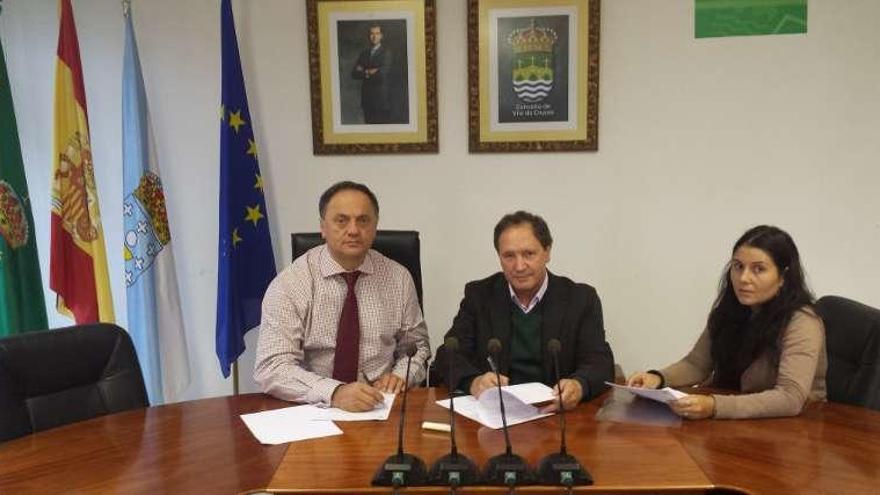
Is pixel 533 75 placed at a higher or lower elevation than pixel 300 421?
higher

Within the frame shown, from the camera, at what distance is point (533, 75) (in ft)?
8.62

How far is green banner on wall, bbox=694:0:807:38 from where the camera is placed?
101 inches

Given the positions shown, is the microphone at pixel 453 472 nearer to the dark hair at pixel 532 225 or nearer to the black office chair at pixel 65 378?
the dark hair at pixel 532 225

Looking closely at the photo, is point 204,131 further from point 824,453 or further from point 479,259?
point 824,453

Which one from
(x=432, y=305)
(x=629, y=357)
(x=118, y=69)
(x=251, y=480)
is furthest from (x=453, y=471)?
(x=118, y=69)

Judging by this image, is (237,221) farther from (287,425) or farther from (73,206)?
(287,425)

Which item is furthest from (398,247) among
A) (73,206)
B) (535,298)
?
(73,206)

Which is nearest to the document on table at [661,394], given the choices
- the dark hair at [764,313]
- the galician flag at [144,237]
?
the dark hair at [764,313]

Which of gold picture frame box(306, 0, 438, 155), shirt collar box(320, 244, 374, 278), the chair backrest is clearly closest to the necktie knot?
shirt collar box(320, 244, 374, 278)

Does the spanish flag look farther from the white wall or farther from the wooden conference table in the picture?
the wooden conference table

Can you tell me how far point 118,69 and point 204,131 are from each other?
49cm

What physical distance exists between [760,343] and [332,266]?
1296 mm

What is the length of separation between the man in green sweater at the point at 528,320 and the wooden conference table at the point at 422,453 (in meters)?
0.27

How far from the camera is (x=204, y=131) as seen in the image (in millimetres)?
2756
